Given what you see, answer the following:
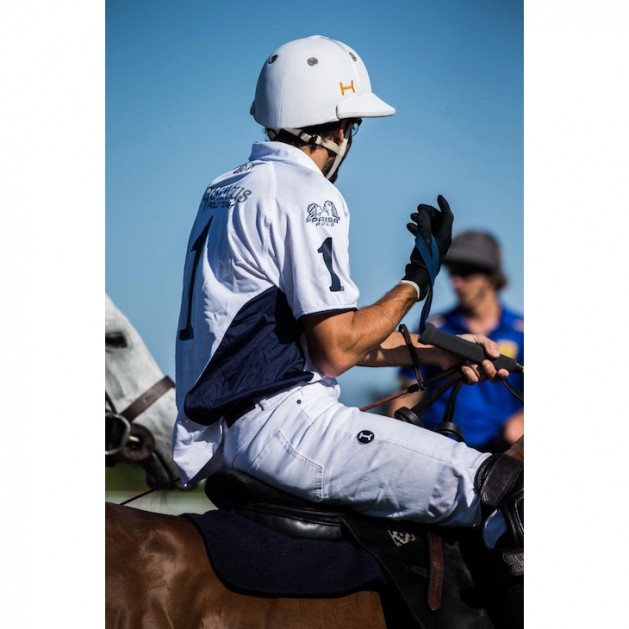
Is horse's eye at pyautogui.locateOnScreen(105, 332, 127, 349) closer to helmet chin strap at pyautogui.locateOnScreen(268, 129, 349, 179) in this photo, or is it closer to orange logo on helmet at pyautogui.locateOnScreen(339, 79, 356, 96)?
helmet chin strap at pyautogui.locateOnScreen(268, 129, 349, 179)

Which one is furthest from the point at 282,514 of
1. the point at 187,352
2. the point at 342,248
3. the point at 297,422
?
the point at 342,248

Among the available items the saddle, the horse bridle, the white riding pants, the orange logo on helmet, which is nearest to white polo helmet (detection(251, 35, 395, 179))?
the orange logo on helmet

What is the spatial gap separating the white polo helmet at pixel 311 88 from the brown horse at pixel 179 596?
4.39 ft

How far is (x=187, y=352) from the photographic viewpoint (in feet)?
10.5

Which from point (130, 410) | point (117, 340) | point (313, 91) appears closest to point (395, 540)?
point (313, 91)

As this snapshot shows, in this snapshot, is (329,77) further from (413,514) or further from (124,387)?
(124,387)

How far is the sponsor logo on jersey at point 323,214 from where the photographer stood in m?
3.09

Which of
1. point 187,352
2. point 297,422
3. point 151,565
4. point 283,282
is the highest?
point 283,282

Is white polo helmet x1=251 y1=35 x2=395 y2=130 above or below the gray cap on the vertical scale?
above

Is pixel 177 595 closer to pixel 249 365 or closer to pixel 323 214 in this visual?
pixel 249 365

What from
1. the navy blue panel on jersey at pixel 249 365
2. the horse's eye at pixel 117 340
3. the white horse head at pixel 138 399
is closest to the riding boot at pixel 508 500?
the navy blue panel on jersey at pixel 249 365

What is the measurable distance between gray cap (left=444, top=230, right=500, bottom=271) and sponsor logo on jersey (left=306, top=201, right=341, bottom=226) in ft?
8.43

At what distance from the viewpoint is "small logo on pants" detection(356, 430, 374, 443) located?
3.04m
